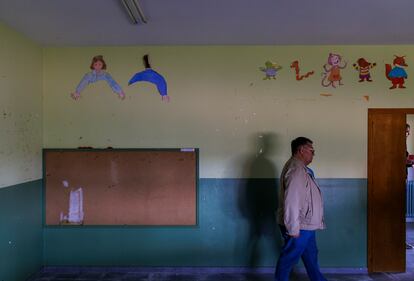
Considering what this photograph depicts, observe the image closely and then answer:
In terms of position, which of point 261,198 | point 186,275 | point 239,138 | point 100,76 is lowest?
point 186,275

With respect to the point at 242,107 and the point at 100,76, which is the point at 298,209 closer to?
the point at 242,107

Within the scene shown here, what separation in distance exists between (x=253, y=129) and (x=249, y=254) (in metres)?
1.41

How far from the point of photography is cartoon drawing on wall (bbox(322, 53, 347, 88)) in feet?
12.5

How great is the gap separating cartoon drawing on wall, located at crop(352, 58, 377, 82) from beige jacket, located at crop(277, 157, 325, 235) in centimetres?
156

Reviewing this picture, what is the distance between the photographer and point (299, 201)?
2863 mm

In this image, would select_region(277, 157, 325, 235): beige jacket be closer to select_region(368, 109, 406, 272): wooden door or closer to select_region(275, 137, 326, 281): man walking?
select_region(275, 137, 326, 281): man walking

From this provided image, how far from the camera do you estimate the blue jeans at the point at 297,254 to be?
2910 millimetres

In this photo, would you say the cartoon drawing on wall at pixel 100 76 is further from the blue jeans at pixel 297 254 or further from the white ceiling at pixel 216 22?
the blue jeans at pixel 297 254

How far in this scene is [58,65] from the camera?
3881mm

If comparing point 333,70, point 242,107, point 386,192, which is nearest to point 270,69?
point 242,107

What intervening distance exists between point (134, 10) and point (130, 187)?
193cm

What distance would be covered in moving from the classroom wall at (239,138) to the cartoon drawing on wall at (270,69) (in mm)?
64

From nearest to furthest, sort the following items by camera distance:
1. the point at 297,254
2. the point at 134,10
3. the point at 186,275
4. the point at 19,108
A: the point at 134,10, the point at 297,254, the point at 19,108, the point at 186,275

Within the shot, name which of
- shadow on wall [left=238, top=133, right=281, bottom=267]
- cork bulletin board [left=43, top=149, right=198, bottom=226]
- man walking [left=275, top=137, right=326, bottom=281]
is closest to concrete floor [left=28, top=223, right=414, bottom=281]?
shadow on wall [left=238, top=133, right=281, bottom=267]
